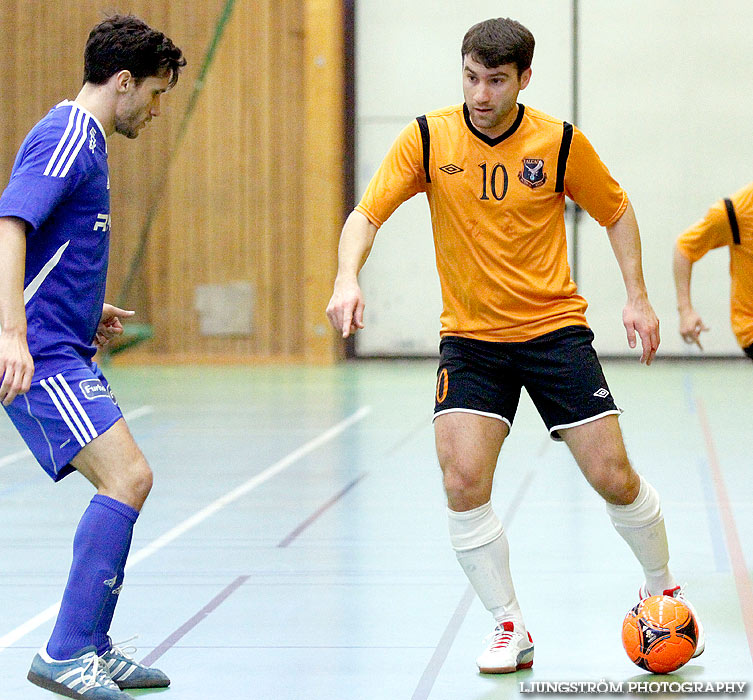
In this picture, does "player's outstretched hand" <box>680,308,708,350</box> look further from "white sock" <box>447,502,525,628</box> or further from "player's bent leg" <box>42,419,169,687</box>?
"player's bent leg" <box>42,419,169,687</box>

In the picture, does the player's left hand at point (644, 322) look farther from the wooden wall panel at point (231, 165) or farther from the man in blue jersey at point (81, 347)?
the wooden wall panel at point (231, 165)

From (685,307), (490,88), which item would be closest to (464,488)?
(490,88)

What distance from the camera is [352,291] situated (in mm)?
Result: 3400

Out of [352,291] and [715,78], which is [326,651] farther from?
[715,78]

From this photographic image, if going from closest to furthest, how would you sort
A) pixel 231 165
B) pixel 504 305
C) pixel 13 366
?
pixel 13 366 < pixel 504 305 < pixel 231 165

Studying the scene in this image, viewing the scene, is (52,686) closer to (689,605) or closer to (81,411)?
(81,411)

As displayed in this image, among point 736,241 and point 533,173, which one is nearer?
point 533,173

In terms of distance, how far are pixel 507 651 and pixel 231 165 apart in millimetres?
12869

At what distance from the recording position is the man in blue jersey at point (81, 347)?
3340 millimetres

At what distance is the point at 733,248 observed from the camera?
5207mm

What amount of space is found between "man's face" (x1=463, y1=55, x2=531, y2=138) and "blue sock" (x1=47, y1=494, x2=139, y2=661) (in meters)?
1.50

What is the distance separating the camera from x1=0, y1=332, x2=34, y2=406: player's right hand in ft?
10.3

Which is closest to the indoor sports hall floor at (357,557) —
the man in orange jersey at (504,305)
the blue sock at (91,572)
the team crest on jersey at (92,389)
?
the blue sock at (91,572)

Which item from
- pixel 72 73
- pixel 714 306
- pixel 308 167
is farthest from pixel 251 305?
pixel 714 306
